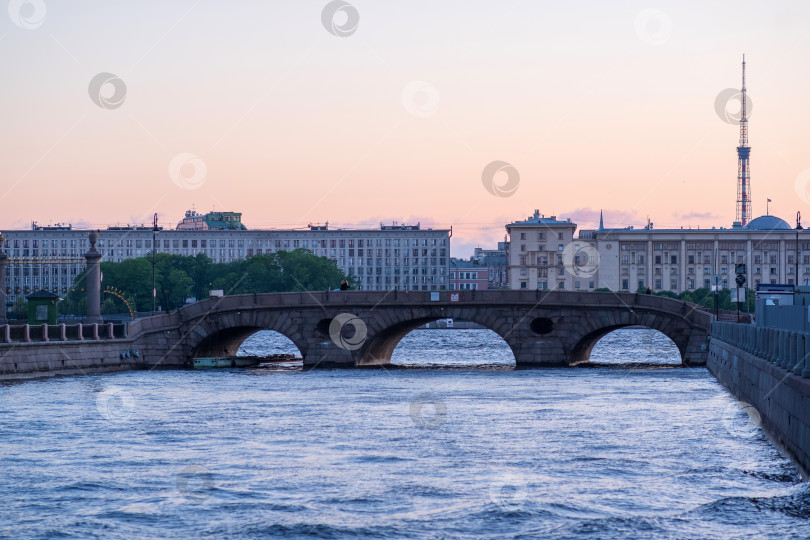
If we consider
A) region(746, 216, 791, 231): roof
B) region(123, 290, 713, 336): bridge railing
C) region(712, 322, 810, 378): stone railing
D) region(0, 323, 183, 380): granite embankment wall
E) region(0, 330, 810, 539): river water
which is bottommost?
region(0, 330, 810, 539): river water

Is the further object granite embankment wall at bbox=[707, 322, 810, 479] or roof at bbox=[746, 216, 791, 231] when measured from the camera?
roof at bbox=[746, 216, 791, 231]

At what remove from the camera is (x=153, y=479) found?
27.9 metres

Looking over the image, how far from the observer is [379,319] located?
230 feet

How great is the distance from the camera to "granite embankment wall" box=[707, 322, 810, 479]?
2517 centimetres

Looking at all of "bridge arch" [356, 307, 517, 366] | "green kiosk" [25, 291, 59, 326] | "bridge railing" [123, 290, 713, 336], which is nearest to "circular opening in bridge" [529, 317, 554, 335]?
"bridge railing" [123, 290, 713, 336]

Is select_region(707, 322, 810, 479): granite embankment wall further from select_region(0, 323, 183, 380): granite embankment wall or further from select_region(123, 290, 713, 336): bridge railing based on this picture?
select_region(0, 323, 183, 380): granite embankment wall

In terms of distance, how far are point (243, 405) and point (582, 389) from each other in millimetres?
14992

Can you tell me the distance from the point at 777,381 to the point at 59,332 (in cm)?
3929

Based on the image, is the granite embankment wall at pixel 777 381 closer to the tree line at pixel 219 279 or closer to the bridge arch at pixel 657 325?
the bridge arch at pixel 657 325

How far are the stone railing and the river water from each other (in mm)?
2236

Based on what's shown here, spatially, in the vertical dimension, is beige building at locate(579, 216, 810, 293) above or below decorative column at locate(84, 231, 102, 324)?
above

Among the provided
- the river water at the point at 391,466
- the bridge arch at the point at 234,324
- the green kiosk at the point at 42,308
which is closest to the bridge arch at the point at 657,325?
the bridge arch at the point at 234,324

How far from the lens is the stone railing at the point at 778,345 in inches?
1017

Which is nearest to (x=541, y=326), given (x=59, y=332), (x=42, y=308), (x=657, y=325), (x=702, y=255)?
(x=657, y=325)
